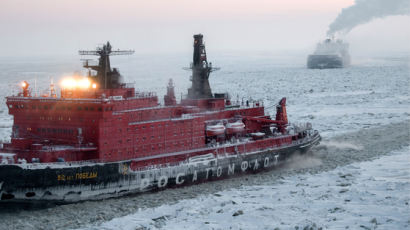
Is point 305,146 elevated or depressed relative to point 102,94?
depressed

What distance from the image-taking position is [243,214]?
803 inches

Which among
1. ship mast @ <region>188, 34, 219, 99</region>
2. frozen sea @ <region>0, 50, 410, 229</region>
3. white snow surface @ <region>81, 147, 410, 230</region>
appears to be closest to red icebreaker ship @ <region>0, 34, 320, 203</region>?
frozen sea @ <region>0, 50, 410, 229</region>

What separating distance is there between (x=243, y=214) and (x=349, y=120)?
27832 millimetres

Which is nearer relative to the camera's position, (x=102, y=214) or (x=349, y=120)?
(x=102, y=214)

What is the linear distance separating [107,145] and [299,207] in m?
8.86

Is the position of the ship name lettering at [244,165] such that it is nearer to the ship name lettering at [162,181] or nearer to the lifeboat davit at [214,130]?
the lifeboat davit at [214,130]

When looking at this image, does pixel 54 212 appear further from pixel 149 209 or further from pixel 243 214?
pixel 243 214

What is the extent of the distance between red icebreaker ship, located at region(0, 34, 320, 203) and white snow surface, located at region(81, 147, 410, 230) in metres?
2.46

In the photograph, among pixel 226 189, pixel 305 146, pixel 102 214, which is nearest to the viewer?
pixel 102 214

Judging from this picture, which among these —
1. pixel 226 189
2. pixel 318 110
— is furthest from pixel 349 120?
pixel 226 189

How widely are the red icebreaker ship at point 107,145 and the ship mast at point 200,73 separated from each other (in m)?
3.39

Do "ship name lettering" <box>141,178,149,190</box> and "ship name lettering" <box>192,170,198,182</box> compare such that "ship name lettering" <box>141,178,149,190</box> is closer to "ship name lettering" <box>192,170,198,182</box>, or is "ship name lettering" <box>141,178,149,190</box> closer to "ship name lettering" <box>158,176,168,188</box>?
"ship name lettering" <box>158,176,168,188</box>

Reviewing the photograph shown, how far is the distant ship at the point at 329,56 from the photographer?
445 ft

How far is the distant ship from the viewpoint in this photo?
136 m
